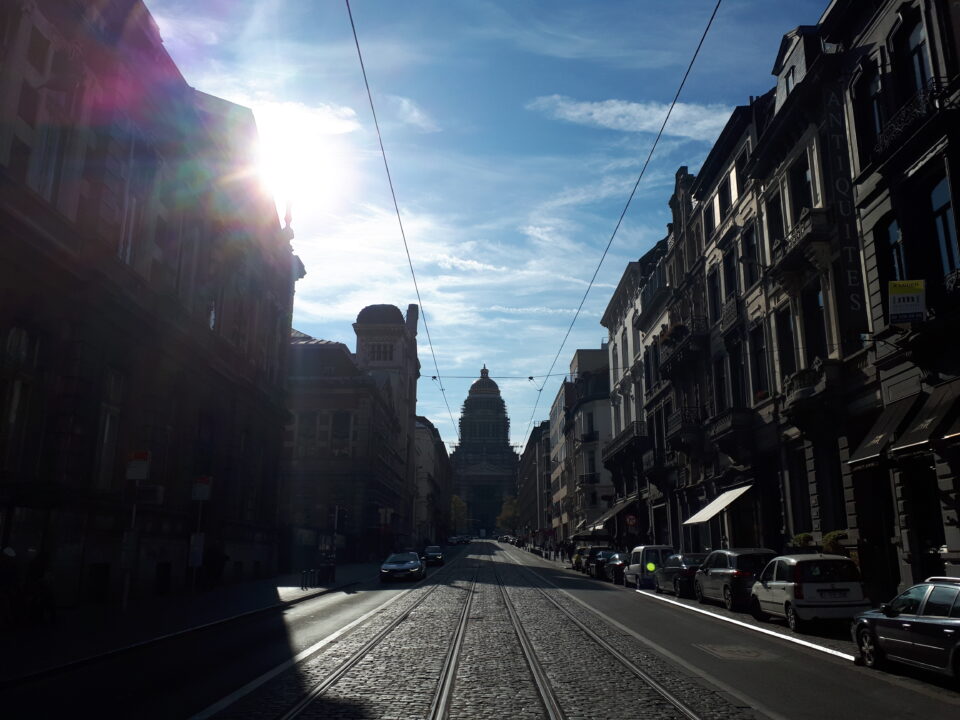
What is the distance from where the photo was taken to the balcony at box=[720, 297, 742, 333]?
32.4 meters

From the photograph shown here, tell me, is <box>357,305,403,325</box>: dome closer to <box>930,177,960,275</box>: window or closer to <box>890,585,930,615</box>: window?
<box>930,177,960,275</box>: window

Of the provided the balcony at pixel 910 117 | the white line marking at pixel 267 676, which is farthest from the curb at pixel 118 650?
the balcony at pixel 910 117

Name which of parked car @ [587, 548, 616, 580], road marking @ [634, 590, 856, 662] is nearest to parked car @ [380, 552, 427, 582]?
parked car @ [587, 548, 616, 580]

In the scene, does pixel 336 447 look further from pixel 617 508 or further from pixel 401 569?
pixel 401 569

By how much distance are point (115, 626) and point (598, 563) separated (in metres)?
28.1

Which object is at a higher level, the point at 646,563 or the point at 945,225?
the point at 945,225

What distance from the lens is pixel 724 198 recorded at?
34.9 meters

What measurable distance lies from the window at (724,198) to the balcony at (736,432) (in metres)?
8.79

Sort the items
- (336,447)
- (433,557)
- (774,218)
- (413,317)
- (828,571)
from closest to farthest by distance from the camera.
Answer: (828,571)
(774,218)
(433,557)
(336,447)
(413,317)

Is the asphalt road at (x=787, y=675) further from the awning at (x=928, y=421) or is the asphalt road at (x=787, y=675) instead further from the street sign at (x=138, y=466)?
the street sign at (x=138, y=466)

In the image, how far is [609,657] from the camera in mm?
12086

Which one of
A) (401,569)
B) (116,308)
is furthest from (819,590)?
(401,569)

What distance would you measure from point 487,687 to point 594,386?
70.2 m

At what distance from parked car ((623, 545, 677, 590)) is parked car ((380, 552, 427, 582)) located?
9.63 metres
